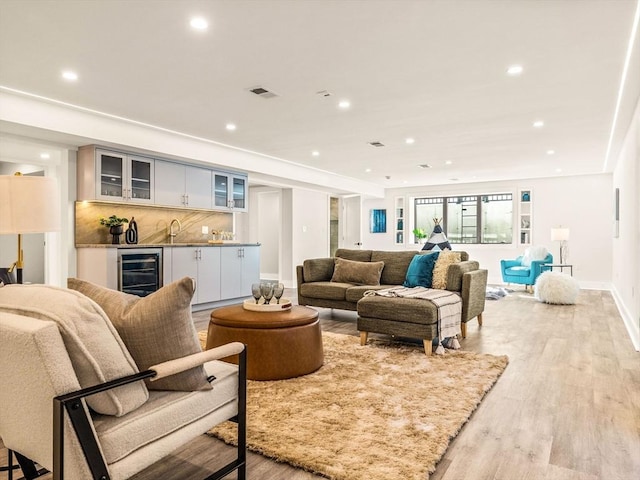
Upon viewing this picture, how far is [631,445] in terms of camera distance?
2.18m

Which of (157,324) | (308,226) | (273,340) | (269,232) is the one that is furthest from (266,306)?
(269,232)

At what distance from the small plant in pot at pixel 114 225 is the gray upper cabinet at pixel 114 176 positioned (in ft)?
0.94

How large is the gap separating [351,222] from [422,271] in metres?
7.32

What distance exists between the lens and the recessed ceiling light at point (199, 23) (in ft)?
9.10

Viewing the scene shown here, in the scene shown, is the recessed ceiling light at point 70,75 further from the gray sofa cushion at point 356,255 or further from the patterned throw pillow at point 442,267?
the patterned throw pillow at point 442,267

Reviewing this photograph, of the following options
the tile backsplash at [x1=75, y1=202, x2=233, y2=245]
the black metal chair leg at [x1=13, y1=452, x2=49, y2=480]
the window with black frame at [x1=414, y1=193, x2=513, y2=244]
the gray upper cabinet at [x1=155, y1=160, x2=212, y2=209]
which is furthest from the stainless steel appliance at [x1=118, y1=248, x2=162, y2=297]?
the window with black frame at [x1=414, y1=193, x2=513, y2=244]

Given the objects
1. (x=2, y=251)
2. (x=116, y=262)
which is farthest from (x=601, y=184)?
(x=2, y=251)

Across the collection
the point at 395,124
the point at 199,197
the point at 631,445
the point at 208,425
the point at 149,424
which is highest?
the point at 395,124

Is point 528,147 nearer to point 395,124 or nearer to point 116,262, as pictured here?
point 395,124

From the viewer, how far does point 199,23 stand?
282 centimetres

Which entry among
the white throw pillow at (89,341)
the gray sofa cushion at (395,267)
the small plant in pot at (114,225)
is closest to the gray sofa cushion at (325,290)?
the gray sofa cushion at (395,267)

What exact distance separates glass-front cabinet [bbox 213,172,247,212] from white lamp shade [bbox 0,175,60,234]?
460cm

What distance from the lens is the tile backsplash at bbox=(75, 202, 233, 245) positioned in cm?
545

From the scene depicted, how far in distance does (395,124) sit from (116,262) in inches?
147
